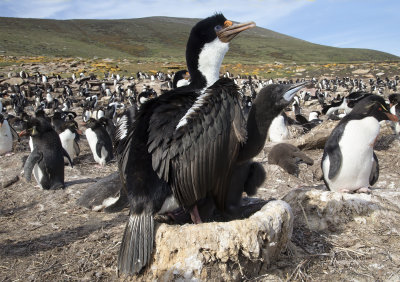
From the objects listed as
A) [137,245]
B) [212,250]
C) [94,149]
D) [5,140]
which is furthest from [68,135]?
[212,250]

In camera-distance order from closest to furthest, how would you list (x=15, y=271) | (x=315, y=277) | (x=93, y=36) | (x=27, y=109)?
(x=315, y=277)
(x=15, y=271)
(x=27, y=109)
(x=93, y=36)

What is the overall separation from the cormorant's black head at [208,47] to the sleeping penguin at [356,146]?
2422 millimetres

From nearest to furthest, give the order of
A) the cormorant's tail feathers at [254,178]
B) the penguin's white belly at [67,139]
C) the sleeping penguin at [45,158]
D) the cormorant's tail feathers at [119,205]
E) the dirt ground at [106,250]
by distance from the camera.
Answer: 1. the dirt ground at [106,250]
2. the cormorant's tail feathers at [254,178]
3. the cormorant's tail feathers at [119,205]
4. the sleeping penguin at [45,158]
5. the penguin's white belly at [67,139]

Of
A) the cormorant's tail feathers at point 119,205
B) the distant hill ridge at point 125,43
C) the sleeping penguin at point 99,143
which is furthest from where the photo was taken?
the distant hill ridge at point 125,43

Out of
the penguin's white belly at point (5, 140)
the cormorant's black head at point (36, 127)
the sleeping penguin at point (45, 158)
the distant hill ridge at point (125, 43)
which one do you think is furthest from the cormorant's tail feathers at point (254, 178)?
the distant hill ridge at point (125, 43)

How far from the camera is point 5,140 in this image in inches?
417

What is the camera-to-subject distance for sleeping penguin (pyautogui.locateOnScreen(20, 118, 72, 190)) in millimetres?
7059

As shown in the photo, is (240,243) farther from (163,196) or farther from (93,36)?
(93,36)

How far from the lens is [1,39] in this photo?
7425 centimetres

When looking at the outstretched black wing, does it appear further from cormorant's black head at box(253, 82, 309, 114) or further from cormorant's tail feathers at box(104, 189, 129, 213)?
cormorant's tail feathers at box(104, 189, 129, 213)

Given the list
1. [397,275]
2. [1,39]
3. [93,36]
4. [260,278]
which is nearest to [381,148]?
[397,275]

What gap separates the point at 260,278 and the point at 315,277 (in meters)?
0.46

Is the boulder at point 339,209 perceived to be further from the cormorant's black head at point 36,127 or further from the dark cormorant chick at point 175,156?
the cormorant's black head at point 36,127

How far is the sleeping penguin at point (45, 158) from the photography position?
706 centimetres
